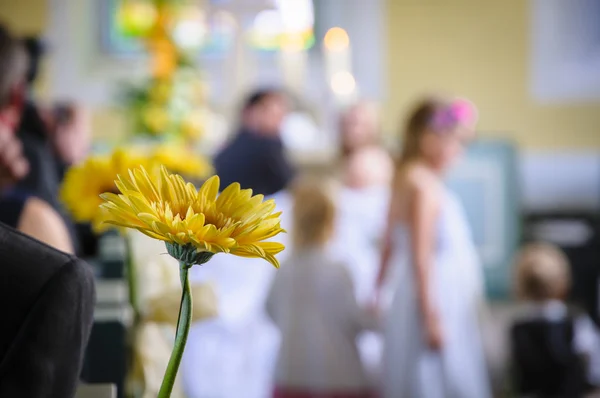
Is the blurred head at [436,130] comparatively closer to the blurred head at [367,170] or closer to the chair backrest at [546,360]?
the chair backrest at [546,360]

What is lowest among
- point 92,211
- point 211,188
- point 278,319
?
point 278,319

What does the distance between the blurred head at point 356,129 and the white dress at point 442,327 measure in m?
1.58

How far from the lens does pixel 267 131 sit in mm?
4609

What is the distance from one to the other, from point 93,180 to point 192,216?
0.76 metres

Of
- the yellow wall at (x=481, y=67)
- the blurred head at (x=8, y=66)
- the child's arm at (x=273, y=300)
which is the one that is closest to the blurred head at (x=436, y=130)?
the child's arm at (x=273, y=300)

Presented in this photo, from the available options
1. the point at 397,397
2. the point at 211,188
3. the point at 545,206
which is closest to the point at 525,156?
the point at 545,206

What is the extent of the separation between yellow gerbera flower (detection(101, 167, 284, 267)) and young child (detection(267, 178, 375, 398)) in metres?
2.51

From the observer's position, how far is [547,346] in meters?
3.66

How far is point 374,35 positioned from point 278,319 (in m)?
3.77

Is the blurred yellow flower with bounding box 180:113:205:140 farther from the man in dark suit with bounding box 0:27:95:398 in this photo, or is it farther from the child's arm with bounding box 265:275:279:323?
the man in dark suit with bounding box 0:27:95:398

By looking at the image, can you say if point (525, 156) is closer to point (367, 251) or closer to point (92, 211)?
point (367, 251)

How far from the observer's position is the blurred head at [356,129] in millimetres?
4984

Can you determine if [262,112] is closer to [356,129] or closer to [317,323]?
[356,129]

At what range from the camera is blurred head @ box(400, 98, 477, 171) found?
3.34m
